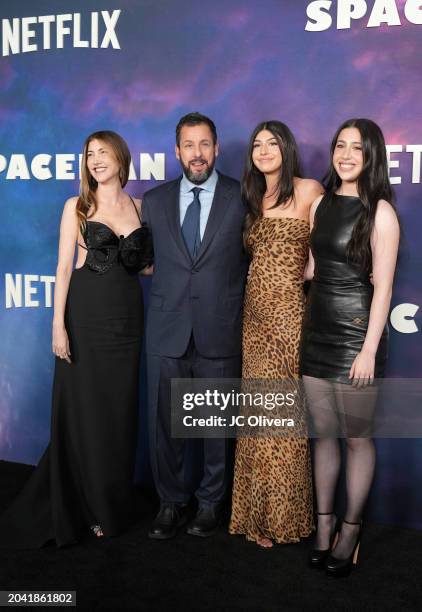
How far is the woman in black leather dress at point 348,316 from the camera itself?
2602 millimetres

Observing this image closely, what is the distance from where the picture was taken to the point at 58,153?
4.00 metres

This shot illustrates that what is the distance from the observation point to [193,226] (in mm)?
3072

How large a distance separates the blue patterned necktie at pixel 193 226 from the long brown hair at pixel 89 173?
1.21 ft

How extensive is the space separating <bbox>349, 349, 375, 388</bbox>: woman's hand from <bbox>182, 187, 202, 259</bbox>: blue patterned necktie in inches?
35.5

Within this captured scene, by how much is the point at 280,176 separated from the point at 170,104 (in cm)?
108

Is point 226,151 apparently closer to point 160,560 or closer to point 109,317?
point 109,317

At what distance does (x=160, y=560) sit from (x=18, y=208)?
232cm

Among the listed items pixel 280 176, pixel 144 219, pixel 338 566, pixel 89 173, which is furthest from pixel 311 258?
pixel 338 566

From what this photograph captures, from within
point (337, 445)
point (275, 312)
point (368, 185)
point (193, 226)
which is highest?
point (368, 185)

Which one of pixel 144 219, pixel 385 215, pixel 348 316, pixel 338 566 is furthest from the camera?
pixel 144 219

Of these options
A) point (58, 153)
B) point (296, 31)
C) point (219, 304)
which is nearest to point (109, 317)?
point (219, 304)

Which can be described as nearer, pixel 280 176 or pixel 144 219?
pixel 280 176

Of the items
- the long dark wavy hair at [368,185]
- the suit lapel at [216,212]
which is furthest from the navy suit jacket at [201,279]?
the long dark wavy hair at [368,185]
